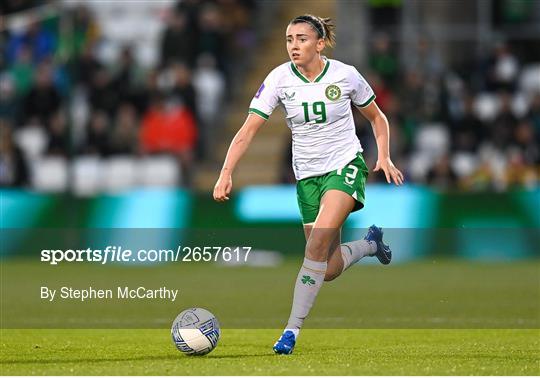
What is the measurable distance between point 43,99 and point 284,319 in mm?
11498

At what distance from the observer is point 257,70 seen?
81.7 feet

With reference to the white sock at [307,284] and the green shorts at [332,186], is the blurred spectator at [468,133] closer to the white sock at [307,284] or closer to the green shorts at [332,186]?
the green shorts at [332,186]

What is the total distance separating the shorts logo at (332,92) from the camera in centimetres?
1052

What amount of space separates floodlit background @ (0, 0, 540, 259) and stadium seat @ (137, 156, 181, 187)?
0.07ft

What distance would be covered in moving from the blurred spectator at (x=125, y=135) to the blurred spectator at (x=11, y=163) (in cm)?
148

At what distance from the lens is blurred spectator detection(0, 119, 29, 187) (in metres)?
22.2

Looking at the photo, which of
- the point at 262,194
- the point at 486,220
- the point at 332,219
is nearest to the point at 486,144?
the point at 486,220

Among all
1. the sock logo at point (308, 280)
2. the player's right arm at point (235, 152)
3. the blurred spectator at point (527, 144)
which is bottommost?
the blurred spectator at point (527, 144)

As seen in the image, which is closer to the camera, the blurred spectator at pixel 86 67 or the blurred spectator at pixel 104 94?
the blurred spectator at pixel 104 94

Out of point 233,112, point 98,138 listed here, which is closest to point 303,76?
point 98,138

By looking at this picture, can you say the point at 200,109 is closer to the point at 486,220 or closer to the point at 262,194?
the point at 262,194

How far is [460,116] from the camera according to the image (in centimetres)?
2262

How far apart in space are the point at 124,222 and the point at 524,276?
19.8 feet

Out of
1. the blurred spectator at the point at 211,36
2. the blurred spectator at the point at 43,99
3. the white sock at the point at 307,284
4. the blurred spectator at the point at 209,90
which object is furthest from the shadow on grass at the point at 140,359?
the blurred spectator at the point at 211,36
